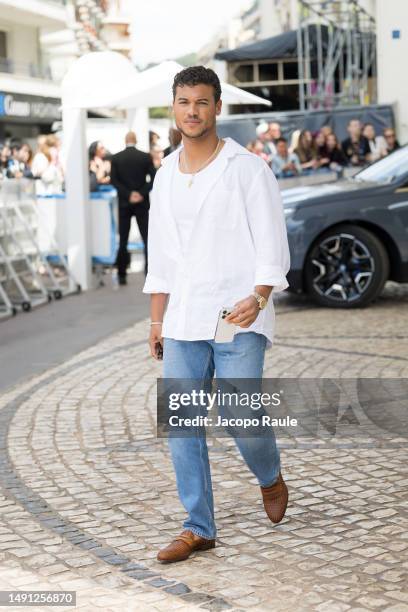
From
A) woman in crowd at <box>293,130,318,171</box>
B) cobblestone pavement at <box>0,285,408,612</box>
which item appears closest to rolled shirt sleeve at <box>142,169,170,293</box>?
cobblestone pavement at <box>0,285,408,612</box>

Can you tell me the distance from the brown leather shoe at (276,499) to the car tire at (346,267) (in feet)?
22.5

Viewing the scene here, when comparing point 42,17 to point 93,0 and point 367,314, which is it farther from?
point 367,314

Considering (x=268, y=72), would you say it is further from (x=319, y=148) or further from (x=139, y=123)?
(x=139, y=123)

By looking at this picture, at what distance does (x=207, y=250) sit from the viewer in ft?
14.7

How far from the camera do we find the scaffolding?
27.4 metres

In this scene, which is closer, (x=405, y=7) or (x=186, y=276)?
(x=186, y=276)

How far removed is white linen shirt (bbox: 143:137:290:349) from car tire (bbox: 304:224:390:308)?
7221mm

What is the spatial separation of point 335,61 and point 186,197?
2356cm

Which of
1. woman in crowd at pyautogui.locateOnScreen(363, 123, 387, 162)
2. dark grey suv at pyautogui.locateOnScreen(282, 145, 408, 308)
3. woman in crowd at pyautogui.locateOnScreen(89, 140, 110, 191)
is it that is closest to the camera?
dark grey suv at pyautogui.locateOnScreen(282, 145, 408, 308)

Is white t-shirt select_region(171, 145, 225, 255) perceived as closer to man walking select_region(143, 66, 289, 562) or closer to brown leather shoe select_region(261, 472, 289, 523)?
man walking select_region(143, 66, 289, 562)

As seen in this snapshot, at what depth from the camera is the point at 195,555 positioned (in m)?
4.71

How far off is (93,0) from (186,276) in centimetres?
Result: 6190

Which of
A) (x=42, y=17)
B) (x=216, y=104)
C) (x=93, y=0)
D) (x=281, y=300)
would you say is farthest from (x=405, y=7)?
(x=93, y=0)

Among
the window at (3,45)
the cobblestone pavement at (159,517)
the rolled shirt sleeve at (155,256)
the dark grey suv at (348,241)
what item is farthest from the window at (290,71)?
the rolled shirt sleeve at (155,256)
